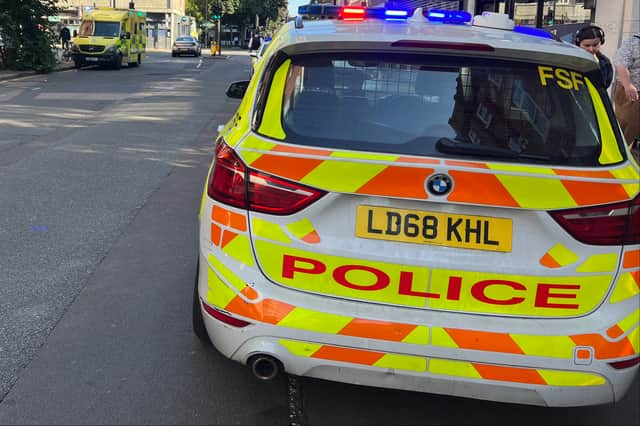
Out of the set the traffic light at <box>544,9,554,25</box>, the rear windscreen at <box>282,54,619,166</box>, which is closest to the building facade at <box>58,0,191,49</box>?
the traffic light at <box>544,9,554,25</box>

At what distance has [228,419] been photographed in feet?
10.6

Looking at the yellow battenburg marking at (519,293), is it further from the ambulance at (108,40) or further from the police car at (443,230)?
the ambulance at (108,40)

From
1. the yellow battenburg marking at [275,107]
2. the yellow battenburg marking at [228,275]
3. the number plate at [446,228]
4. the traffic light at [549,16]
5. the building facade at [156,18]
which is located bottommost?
the yellow battenburg marking at [228,275]

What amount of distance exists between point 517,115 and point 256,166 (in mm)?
1077

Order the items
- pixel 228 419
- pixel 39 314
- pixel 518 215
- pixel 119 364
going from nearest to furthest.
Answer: pixel 518 215
pixel 228 419
pixel 119 364
pixel 39 314

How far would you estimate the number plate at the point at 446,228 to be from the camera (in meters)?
2.82

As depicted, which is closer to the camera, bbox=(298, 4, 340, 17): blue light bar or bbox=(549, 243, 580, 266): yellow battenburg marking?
bbox=(549, 243, 580, 266): yellow battenburg marking

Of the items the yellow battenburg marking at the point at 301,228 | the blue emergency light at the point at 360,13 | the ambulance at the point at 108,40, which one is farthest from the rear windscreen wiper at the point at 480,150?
the ambulance at the point at 108,40

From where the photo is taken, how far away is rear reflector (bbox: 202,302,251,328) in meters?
2.97

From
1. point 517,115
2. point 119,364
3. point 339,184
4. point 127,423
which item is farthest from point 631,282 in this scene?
point 119,364

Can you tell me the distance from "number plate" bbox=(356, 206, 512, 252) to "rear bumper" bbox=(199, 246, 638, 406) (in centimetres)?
28

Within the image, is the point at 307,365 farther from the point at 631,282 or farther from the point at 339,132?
the point at 631,282

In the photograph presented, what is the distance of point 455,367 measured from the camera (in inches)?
112

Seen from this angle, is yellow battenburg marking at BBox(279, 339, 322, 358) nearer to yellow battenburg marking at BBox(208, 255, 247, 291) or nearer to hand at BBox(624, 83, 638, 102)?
yellow battenburg marking at BBox(208, 255, 247, 291)
